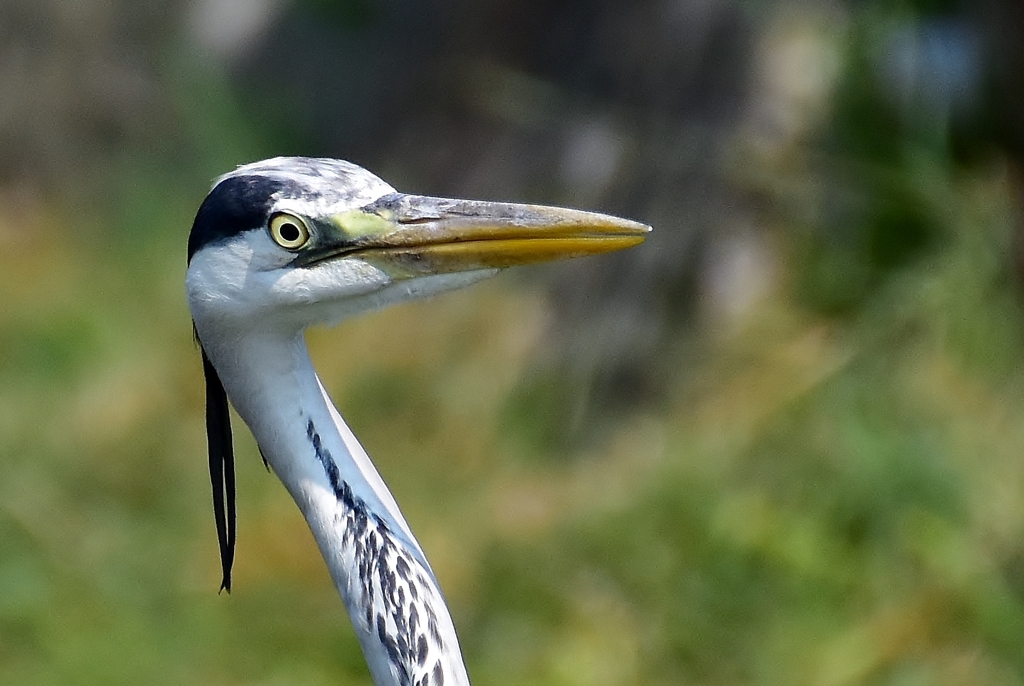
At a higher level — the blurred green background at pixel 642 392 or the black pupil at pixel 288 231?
the black pupil at pixel 288 231

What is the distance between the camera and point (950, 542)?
421 cm

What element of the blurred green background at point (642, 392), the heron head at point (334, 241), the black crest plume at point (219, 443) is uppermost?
the heron head at point (334, 241)

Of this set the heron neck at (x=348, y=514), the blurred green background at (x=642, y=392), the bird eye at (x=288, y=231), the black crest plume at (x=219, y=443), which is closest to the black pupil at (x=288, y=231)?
the bird eye at (x=288, y=231)

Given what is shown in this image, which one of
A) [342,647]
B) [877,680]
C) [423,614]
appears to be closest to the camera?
[423,614]

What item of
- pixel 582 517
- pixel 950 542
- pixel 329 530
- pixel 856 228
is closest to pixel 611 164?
pixel 856 228

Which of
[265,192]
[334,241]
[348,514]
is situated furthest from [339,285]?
[348,514]

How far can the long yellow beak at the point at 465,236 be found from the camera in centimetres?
213

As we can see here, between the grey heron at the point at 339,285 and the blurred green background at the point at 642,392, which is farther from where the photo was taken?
the blurred green background at the point at 642,392

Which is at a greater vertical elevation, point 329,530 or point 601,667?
point 329,530

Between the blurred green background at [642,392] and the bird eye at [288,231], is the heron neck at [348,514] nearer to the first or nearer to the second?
the bird eye at [288,231]

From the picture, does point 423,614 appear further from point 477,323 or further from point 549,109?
point 549,109

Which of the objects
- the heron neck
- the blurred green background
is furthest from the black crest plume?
the blurred green background

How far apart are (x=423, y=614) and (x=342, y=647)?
240cm

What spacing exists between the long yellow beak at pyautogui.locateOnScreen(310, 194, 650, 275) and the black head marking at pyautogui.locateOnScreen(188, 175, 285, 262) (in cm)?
10
